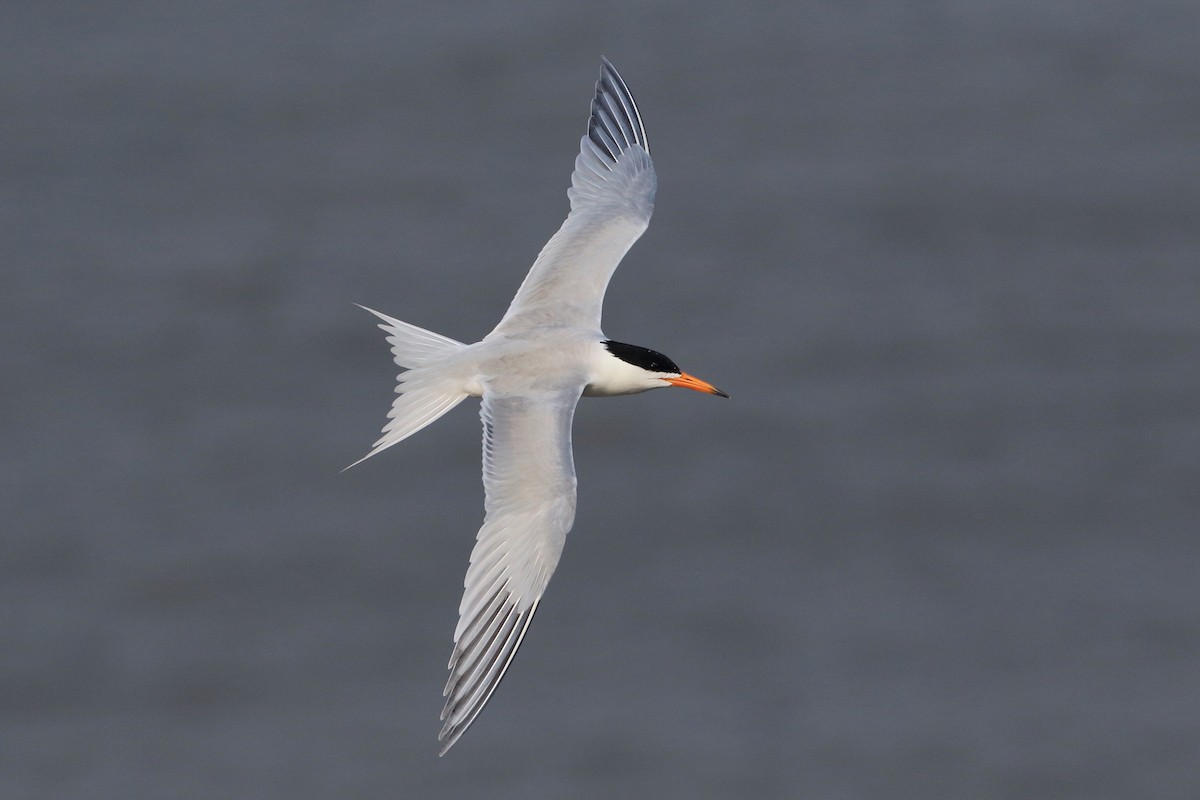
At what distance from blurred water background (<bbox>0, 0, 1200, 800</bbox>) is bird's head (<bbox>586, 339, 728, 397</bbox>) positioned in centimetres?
218

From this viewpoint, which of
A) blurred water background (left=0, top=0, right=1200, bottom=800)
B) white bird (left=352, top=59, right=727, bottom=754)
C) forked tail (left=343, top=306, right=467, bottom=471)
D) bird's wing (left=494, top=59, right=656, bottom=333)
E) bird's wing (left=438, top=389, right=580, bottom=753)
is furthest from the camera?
blurred water background (left=0, top=0, right=1200, bottom=800)

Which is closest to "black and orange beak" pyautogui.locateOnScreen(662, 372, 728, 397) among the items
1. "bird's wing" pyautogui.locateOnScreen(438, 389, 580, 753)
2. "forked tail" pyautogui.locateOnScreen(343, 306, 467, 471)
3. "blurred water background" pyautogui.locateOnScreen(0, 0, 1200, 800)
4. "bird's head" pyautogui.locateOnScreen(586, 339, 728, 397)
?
"bird's head" pyautogui.locateOnScreen(586, 339, 728, 397)

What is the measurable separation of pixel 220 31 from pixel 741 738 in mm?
7137

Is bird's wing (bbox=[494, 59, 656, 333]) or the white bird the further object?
bird's wing (bbox=[494, 59, 656, 333])

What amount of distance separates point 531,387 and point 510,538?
0.87m

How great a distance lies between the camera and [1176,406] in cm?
1302

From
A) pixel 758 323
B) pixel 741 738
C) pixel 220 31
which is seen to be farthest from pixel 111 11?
pixel 741 738

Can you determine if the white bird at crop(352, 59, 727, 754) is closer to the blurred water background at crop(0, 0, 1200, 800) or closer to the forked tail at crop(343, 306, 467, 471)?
the forked tail at crop(343, 306, 467, 471)

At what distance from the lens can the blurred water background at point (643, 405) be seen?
1150 centimetres

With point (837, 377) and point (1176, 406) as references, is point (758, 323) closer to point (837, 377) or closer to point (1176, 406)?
point (837, 377)

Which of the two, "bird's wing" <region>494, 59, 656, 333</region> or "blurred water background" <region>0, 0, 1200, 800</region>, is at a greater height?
"bird's wing" <region>494, 59, 656, 333</region>

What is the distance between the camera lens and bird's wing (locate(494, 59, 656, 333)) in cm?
1056

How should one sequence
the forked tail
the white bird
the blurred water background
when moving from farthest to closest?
the blurred water background
the forked tail
the white bird

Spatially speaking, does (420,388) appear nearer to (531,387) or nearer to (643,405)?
(531,387)
